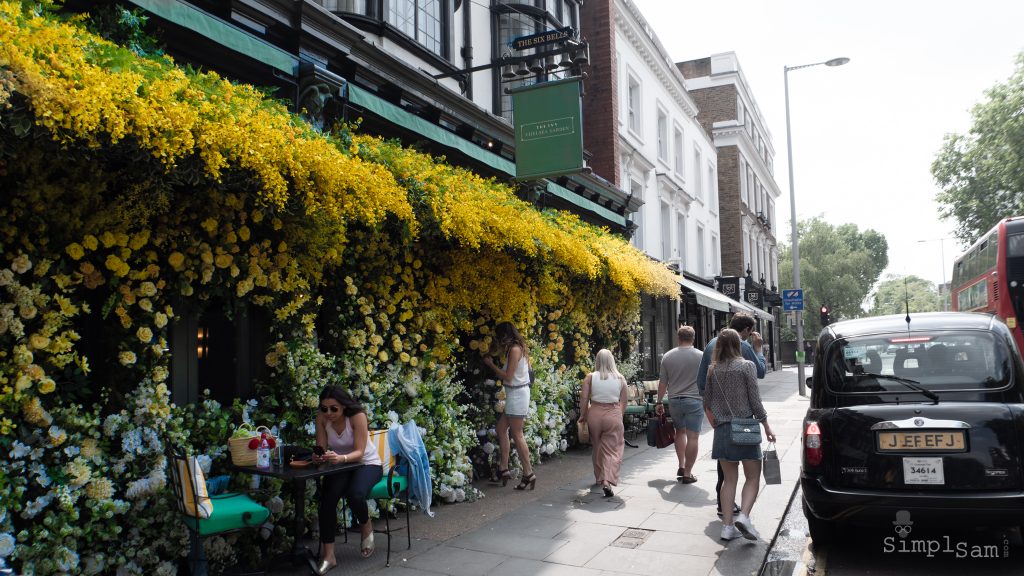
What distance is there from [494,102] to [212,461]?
8.63m

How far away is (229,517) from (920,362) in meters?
5.10

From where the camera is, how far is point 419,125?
345 inches

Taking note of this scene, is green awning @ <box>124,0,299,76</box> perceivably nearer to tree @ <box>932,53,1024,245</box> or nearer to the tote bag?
the tote bag

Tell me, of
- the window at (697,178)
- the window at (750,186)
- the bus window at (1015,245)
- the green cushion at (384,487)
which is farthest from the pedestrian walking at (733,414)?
the window at (750,186)

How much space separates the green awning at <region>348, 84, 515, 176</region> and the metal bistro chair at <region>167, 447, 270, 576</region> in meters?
4.21

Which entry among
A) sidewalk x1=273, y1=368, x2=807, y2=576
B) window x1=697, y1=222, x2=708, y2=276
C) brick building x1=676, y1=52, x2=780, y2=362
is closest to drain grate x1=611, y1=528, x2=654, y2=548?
sidewalk x1=273, y1=368, x2=807, y2=576

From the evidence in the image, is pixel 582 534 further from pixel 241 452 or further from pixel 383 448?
pixel 241 452

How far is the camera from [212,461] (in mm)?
5316

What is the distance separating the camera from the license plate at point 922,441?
4941 mm

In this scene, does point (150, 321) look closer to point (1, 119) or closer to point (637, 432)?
point (1, 119)

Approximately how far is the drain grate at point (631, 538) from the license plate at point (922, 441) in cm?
208

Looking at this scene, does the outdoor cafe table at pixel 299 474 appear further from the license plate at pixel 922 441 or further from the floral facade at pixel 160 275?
the license plate at pixel 922 441

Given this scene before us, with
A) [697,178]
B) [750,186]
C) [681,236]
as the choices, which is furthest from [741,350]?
[750,186]

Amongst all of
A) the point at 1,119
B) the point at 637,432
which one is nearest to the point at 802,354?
the point at 637,432
